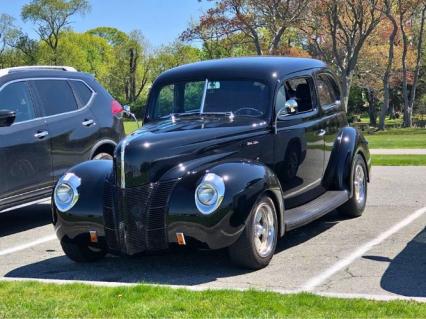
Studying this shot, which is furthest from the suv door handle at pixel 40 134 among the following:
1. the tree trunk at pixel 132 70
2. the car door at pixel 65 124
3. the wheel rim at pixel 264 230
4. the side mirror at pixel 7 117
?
the tree trunk at pixel 132 70

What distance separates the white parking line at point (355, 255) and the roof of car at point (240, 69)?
200cm

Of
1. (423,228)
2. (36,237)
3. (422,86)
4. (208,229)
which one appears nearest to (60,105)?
(36,237)

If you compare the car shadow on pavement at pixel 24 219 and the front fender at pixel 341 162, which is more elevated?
the front fender at pixel 341 162

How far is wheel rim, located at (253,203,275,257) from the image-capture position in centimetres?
566

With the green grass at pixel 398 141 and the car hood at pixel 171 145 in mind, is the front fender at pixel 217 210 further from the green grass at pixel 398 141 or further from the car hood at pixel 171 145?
the green grass at pixel 398 141

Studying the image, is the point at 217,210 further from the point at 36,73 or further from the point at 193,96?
the point at 36,73

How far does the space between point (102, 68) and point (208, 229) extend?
90.0m

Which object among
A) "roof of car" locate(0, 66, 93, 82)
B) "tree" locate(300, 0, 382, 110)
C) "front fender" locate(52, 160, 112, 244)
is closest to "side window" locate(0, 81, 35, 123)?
"roof of car" locate(0, 66, 93, 82)

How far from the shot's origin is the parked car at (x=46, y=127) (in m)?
7.79

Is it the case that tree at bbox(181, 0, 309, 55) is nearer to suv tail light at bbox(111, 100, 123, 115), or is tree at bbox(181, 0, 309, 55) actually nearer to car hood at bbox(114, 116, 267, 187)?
suv tail light at bbox(111, 100, 123, 115)

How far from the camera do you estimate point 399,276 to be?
541 cm

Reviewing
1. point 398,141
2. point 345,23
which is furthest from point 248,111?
point 345,23

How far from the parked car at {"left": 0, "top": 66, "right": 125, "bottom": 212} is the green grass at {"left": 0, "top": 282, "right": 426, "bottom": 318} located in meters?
2.97

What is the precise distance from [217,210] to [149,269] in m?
1.13
